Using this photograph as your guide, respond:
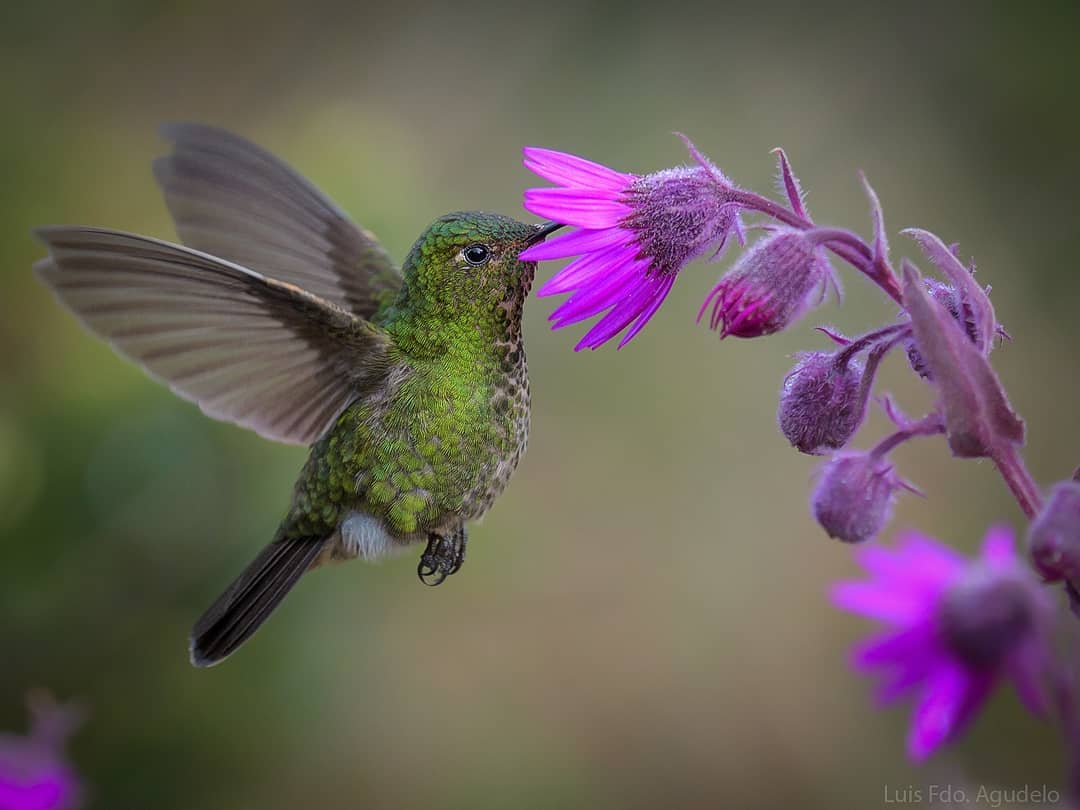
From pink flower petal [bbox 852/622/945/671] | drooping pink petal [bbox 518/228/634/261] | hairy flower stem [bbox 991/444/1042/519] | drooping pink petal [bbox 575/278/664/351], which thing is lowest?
pink flower petal [bbox 852/622/945/671]

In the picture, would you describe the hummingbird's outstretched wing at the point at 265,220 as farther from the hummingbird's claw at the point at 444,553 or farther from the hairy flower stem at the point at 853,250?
the hairy flower stem at the point at 853,250

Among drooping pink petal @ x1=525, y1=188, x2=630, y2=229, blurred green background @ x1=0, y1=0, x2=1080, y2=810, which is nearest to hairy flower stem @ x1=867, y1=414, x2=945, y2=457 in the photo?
drooping pink petal @ x1=525, y1=188, x2=630, y2=229

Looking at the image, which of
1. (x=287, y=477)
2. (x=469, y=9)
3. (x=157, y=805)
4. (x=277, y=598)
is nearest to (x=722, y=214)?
(x=277, y=598)

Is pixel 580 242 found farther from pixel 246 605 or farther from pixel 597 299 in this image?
pixel 246 605

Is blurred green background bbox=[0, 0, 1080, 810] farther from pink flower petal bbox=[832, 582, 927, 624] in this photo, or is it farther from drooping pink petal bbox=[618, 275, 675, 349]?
drooping pink petal bbox=[618, 275, 675, 349]

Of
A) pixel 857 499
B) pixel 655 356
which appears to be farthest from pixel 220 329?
pixel 655 356

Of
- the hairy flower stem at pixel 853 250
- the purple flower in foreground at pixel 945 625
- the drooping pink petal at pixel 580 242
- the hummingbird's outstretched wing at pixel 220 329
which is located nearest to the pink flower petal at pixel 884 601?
the purple flower in foreground at pixel 945 625
